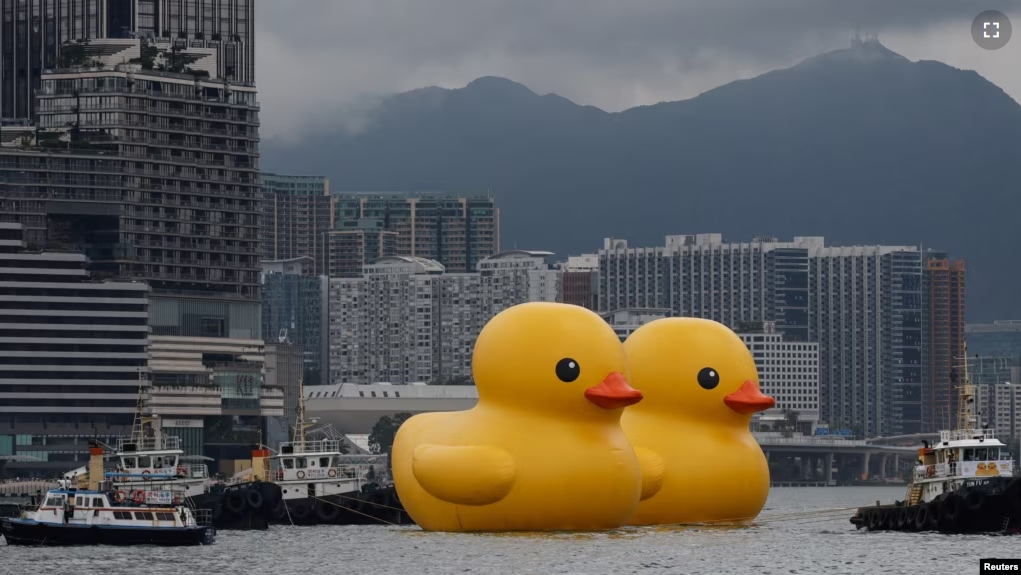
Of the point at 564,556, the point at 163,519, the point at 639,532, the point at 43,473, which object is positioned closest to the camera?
the point at 564,556

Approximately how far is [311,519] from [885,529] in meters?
27.7

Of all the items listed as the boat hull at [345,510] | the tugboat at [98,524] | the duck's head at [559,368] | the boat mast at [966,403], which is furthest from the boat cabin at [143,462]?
the boat mast at [966,403]

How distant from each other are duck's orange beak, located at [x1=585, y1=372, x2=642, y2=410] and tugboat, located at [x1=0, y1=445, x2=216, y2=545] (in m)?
18.5

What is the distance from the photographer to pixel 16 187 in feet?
577

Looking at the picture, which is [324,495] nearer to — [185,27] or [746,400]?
[746,400]

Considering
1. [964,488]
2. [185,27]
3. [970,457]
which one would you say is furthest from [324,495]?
[185,27]

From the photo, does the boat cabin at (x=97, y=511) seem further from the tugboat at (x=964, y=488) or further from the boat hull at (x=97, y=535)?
the tugboat at (x=964, y=488)

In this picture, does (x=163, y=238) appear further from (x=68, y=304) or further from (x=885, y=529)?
(x=885, y=529)

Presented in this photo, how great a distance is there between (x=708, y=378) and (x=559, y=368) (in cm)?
796

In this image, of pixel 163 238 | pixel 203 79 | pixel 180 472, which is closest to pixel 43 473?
pixel 163 238

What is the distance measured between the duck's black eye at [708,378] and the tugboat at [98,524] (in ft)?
60.7

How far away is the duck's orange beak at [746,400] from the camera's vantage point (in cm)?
6838

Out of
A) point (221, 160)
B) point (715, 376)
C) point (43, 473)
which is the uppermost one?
point (221, 160)

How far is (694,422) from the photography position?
6900 centimetres
